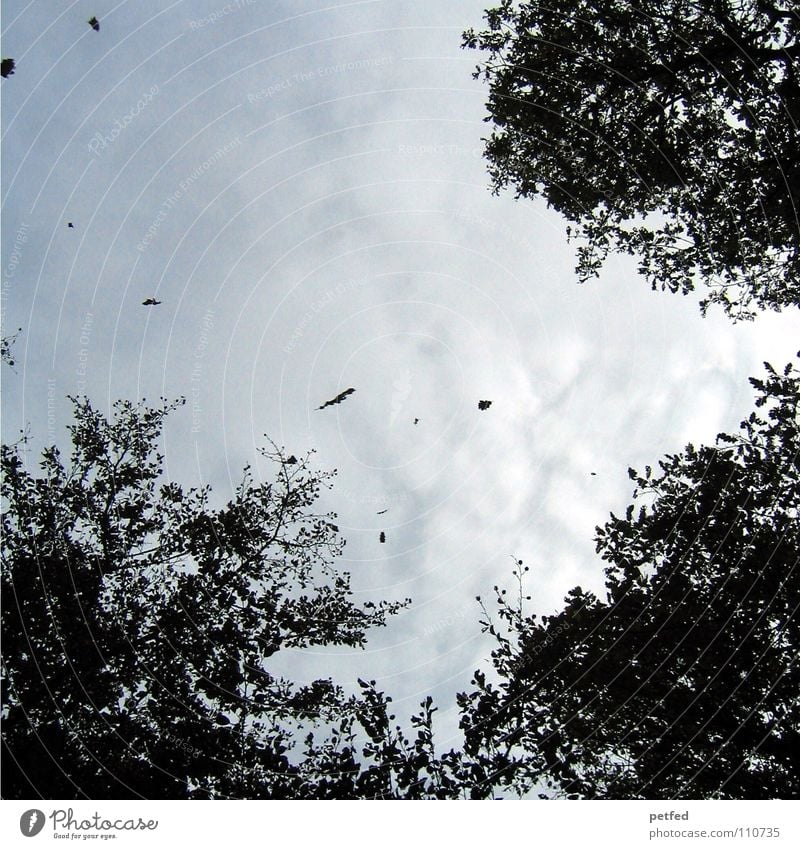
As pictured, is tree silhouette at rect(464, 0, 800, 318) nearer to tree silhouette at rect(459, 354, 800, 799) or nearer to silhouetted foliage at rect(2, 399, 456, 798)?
tree silhouette at rect(459, 354, 800, 799)

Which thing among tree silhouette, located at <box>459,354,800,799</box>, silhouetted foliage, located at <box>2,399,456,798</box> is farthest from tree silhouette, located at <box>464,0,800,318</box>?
silhouetted foliage, located at <box>2,399,456,798</box>

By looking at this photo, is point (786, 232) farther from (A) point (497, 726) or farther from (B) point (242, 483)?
(B) point (242, 483)

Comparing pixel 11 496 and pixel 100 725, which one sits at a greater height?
pixel 11 496

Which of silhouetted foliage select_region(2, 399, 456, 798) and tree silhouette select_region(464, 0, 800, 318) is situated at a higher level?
tree silhouette select_region(464, 0, 800, 318)
